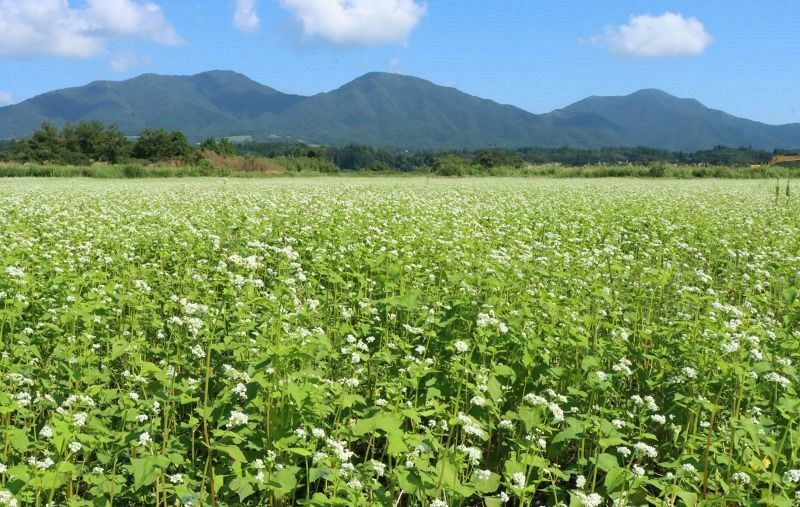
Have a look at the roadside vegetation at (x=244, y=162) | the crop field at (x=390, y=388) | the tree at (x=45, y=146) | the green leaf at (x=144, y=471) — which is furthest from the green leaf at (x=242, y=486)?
the tree at (x=45, y=146)

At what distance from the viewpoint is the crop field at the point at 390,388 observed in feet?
12.3

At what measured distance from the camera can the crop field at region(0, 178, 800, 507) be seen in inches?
148

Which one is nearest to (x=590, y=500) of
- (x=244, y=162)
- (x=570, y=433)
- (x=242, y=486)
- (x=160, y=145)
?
(x=570, y=433)

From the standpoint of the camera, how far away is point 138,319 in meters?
6.36

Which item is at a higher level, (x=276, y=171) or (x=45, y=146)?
(x=45, y=146)

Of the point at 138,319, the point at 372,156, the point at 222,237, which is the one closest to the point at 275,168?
the point at 222,237

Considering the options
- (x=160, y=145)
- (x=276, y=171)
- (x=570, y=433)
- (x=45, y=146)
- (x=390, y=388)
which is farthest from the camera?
(x=45, y=146)

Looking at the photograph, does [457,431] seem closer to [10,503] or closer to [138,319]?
[10,503]

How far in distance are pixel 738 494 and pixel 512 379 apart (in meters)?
1.73

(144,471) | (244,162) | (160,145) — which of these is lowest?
(144,471)

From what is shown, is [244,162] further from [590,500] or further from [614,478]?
[590,500]

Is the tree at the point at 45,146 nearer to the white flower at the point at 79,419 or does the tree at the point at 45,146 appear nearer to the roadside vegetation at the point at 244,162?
the roadside vegetation at the point at 244,162

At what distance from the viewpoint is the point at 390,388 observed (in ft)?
13.9

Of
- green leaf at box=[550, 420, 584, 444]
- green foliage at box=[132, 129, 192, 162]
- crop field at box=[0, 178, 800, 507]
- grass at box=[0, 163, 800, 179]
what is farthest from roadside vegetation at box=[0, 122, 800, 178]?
green leaf at box=[550, 420, 584, 444]
